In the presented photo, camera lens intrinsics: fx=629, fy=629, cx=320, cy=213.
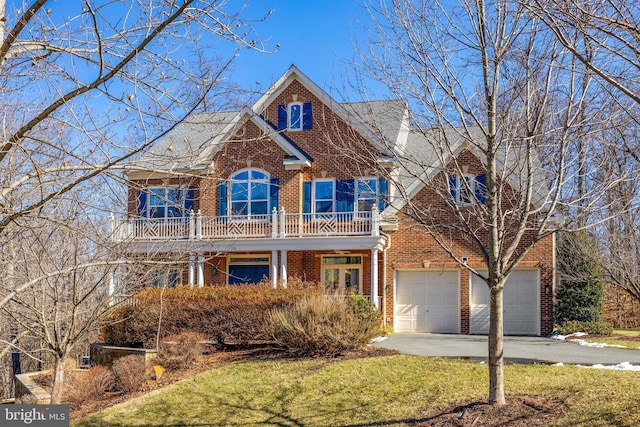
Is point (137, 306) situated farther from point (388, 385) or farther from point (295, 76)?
point (295, 76)

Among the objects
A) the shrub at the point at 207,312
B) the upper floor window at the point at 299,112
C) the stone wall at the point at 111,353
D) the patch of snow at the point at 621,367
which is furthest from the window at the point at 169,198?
the upper floor window at the point at 299,112

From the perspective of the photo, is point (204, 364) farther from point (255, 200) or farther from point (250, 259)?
point (255, 200)

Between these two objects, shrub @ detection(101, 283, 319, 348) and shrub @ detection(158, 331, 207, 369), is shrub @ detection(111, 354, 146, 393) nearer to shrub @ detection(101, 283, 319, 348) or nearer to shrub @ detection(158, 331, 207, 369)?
shrub @ detection(158, 331, 207, 369)

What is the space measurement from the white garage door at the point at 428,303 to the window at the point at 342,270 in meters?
1.67

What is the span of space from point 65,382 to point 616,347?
13241mm

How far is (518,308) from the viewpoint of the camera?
2073 cm

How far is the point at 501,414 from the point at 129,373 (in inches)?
340

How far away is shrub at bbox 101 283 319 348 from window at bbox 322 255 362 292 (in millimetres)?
5713

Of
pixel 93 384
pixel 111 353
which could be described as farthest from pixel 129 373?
pixel 111 353

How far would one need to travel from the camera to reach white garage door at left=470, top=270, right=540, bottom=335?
20578 mm

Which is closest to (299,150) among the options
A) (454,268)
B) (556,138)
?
(454,268)

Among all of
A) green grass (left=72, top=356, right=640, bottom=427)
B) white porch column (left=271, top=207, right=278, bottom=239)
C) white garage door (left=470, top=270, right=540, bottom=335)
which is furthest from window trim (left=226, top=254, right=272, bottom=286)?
green grass (left=72, top=356, right=640, bottom=427)

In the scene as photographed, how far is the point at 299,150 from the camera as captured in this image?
23188 millimetres

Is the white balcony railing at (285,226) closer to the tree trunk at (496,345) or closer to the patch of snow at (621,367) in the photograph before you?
the patch of snow at (621,367)
